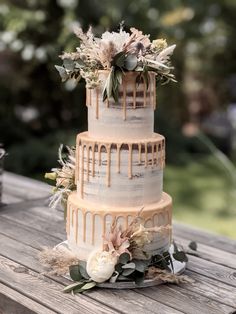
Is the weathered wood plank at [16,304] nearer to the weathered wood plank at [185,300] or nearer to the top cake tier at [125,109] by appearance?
the weathered wood plank at [185,300]

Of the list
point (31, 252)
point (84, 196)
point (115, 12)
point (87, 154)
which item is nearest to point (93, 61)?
point (87, 154)

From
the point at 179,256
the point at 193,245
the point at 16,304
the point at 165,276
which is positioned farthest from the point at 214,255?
the point at 16,304

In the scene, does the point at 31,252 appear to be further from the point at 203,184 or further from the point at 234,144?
the point at 234,144

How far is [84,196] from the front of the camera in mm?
2172

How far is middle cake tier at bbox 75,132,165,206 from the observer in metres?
2.07

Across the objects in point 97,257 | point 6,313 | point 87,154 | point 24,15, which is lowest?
point 6,313

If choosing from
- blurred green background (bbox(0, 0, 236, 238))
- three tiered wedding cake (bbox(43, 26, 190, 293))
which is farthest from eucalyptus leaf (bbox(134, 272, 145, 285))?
blurred green background (bbox(0, 0, 236, 238))

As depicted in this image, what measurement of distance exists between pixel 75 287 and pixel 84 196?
35 centimetres

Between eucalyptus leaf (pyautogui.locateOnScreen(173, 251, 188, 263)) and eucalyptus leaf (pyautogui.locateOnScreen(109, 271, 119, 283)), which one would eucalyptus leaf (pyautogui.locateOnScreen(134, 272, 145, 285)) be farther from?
eucalyptus leaf (pyautogui.locateOnScreen(173, 251, 188, 263))

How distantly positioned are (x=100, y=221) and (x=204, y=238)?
2.93 feet

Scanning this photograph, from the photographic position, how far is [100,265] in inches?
78.7

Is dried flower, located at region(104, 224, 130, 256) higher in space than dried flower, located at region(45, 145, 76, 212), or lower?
lower

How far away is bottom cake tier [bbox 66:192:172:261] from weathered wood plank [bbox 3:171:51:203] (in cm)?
122

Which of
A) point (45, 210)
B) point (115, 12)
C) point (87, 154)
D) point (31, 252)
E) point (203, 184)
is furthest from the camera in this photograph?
point (203, 184)
